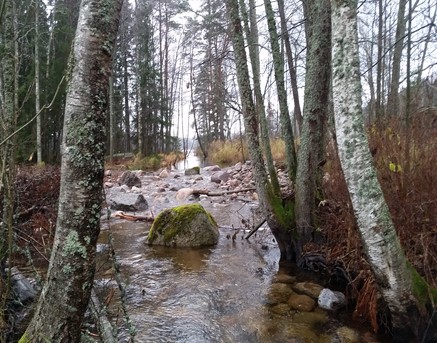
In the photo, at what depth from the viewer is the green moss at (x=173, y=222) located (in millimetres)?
5430

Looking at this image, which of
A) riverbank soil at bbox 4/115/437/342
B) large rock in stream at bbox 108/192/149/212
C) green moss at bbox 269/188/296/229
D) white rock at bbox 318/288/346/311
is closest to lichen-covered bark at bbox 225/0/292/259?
green moss at bbox 269/188/296/229

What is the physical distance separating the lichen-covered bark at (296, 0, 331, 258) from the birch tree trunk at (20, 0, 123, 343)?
10.2 ft

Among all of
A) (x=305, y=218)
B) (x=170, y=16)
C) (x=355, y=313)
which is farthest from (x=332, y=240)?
(x=170, y=16)

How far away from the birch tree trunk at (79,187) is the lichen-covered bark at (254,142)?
313cm

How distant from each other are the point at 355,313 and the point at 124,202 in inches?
235

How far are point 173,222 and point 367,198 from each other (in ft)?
12.1

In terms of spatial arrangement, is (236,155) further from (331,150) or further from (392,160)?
(392,160)

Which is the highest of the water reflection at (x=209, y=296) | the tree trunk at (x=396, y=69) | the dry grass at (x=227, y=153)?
the tree trunk at (x=396, y=69)

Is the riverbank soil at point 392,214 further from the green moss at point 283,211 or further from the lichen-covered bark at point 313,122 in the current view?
the green moss at point 283,211

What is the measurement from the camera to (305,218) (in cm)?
414

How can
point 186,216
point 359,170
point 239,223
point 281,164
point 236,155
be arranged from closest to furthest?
point 359,170, point 186,216, point 239,223, point 281,164, point 236,155

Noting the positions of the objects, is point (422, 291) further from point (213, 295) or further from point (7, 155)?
point (7, 155)

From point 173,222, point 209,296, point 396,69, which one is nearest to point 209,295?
point 209,296

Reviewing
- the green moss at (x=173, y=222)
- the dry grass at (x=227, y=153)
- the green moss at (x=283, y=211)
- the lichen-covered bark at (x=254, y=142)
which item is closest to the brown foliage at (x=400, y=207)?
the green moss at (x=283, y=211)
